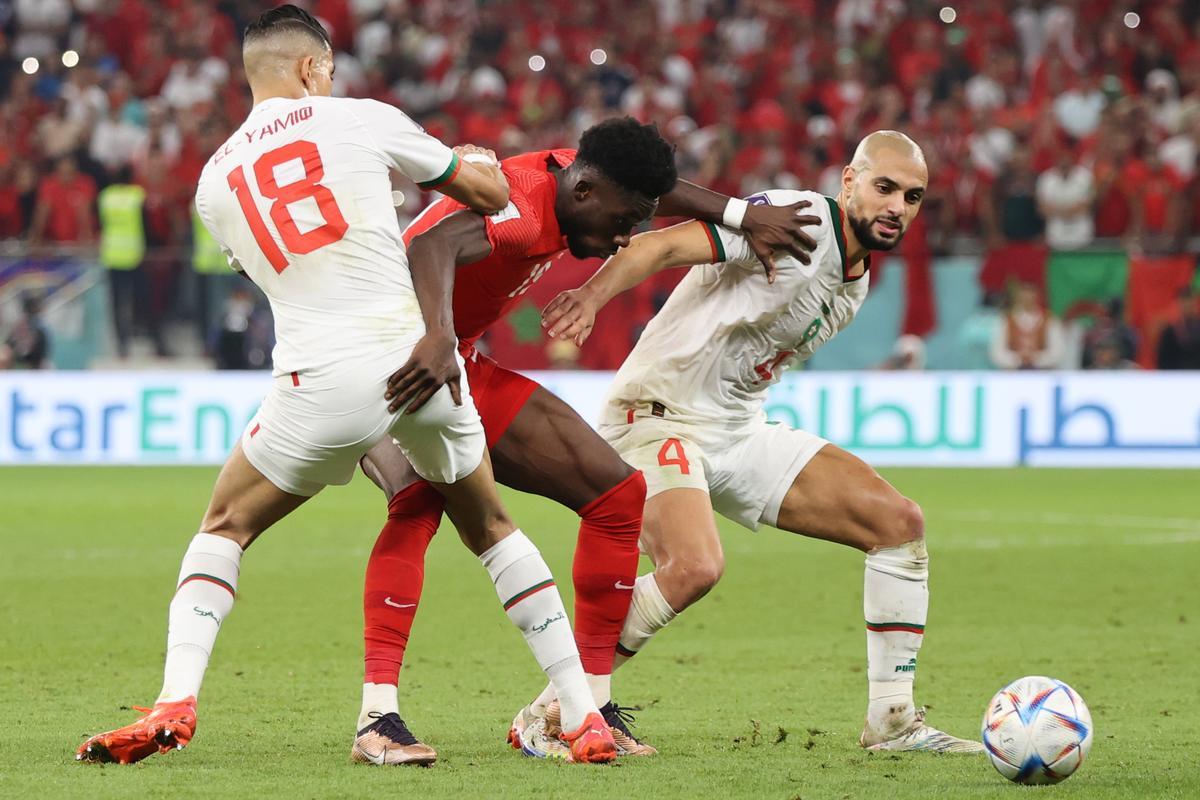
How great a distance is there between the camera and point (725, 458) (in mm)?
5891

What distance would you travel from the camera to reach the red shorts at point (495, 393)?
206 inches

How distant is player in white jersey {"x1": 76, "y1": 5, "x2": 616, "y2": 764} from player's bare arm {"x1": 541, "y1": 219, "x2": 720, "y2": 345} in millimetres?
518

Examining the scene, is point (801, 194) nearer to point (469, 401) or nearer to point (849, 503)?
point (849, 503)

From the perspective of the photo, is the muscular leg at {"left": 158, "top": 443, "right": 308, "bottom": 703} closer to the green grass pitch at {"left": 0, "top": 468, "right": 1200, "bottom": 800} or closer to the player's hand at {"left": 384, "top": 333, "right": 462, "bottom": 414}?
the green grass pitch at {"left": 0, "top": 468, "right": 1200, "bottom": 800}

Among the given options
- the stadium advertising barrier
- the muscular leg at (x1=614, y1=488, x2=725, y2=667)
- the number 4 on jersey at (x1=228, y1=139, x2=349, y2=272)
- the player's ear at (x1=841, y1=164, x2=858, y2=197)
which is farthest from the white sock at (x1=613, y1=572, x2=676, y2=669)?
the stadium advertising barrier

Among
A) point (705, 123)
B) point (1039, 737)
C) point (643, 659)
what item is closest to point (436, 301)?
point (1039, 737)

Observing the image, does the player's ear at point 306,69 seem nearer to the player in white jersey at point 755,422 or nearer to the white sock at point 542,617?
the player in white jersey at point 755,422

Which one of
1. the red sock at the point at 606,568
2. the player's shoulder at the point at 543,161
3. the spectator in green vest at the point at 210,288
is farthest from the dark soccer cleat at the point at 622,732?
the spectator in green vest at the point at 210,288

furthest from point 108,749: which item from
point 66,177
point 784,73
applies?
point 784,73

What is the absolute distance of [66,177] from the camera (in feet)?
58.7

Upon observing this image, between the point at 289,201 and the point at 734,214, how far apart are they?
1.57 m

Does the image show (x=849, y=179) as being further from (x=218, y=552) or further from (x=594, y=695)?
(x=218, y=552)

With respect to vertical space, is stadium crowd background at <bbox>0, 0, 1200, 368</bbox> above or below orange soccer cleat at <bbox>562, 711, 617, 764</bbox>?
Answer: above

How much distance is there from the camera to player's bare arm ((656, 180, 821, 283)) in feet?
18.1
